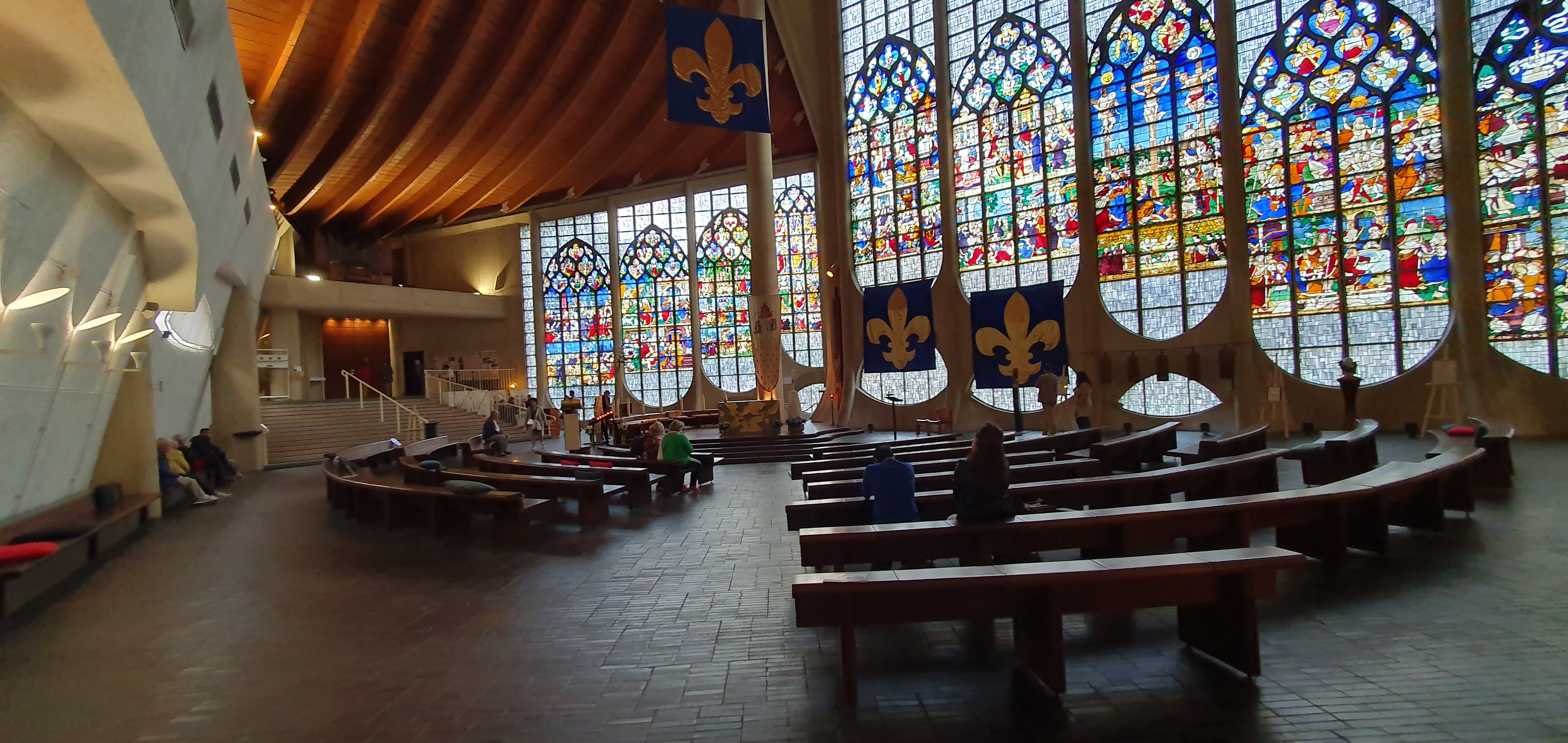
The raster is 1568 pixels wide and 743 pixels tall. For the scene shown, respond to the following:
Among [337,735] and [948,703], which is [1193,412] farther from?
[337,735]

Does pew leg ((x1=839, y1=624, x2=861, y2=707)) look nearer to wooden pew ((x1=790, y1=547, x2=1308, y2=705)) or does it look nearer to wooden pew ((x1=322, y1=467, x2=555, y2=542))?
wooden pew ((x1=790, y1=547, x2=1308, y2=705))

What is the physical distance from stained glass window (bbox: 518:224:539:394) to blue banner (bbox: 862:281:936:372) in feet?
40.8

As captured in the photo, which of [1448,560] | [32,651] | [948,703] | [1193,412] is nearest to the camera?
[948,703]

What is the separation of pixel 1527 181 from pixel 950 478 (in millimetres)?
10031

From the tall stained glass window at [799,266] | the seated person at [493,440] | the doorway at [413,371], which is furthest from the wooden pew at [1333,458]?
the doorway at [413,371]

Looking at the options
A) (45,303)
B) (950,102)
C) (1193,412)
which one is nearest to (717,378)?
(950,102)

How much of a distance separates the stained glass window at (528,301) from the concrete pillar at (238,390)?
10208 millimetres

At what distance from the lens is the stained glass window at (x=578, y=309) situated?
23.6 meters

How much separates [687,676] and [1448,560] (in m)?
4.16

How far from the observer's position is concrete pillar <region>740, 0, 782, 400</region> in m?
14.9

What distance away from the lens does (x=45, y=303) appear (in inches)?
209

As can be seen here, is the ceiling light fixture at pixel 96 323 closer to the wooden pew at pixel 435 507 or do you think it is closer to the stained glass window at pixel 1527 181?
the wooden pew at pixel 435 507

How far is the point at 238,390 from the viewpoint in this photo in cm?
1367

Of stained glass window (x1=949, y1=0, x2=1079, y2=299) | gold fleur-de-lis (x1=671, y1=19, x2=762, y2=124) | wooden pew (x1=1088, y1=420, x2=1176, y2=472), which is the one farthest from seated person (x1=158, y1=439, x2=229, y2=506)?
stained glass window (x1=949, y1=0, x2=1079, y2=299)
